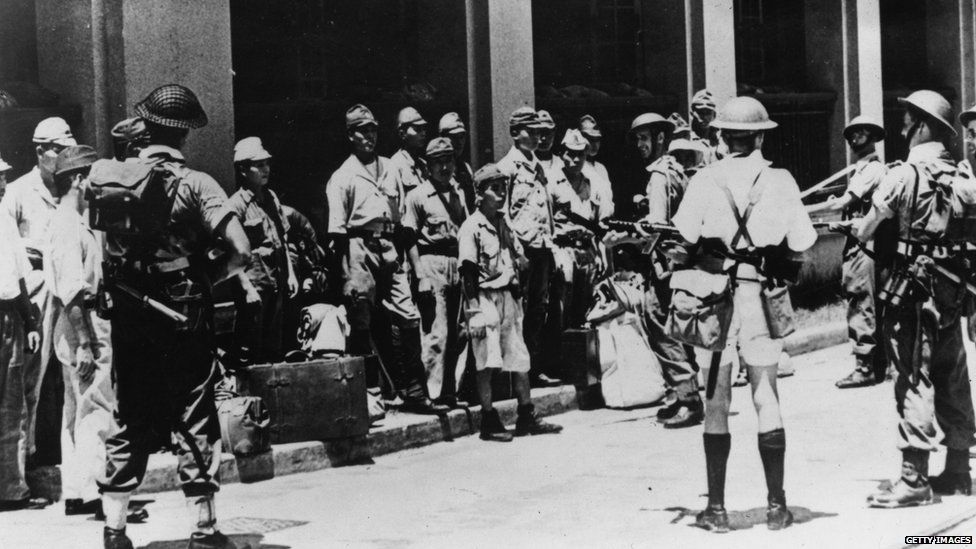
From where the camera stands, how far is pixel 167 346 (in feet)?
22.8

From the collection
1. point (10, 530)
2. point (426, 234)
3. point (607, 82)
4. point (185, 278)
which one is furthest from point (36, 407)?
point (607, 82)

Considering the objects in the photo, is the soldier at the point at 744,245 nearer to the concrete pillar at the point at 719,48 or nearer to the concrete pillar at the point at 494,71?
the concrete pillar at the point at 494,71

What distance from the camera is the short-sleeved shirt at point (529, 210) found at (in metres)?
11.4

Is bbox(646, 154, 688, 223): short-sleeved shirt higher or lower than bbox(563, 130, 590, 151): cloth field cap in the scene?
lower

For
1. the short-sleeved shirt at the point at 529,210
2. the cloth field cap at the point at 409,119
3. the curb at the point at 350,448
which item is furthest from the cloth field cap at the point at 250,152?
the curb at the point at 350,448

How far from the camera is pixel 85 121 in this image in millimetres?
10367

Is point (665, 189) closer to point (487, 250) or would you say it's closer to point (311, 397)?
point (487, 250)

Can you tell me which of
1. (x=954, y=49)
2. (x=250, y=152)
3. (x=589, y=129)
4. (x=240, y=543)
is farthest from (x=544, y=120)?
(x=954, y=49)

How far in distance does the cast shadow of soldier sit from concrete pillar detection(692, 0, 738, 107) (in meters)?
8.88

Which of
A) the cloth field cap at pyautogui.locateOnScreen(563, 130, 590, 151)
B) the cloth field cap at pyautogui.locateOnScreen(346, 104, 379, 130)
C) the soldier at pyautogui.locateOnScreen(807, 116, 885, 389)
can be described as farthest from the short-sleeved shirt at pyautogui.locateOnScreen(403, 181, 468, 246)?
the soldier at pyautogui.locateOnScreen(807, 116, 885, 389)

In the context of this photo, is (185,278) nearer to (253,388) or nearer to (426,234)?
(253,388)

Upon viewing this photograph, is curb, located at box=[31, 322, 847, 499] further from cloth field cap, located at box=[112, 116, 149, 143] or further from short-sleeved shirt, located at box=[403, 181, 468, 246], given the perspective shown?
cloth field cap, located at box=[112, 116, 149, 143]

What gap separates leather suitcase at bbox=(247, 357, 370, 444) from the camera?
952 cm

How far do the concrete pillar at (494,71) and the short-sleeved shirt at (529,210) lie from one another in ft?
5.39
